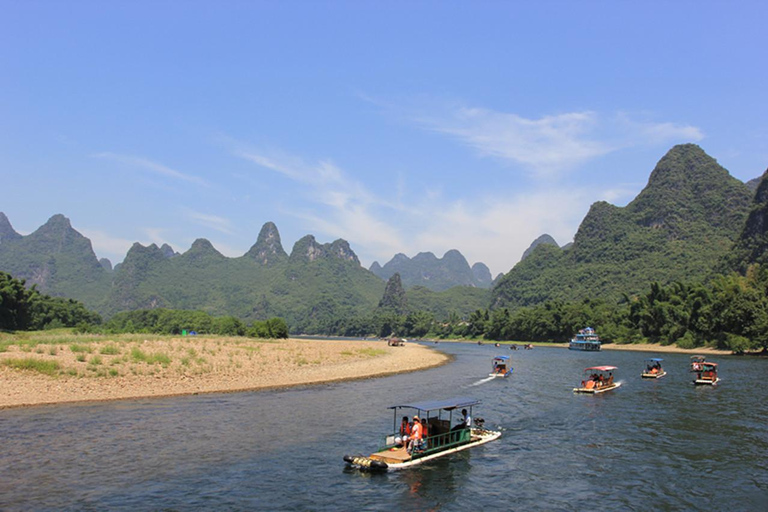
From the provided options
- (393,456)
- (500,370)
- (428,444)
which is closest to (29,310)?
(500,370)

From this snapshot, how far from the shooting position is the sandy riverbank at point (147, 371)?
3922 cm

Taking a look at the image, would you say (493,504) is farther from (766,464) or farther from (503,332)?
(503,332)

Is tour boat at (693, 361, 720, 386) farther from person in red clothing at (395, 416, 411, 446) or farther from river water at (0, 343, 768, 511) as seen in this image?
person in red clothing at (395, 416, 411, 446)

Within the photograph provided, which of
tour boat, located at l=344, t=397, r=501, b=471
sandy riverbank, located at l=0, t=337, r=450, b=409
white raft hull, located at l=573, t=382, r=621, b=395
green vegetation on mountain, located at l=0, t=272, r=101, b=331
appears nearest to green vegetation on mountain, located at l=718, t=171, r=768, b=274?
white raft hull, located at l=573, t=382, r=621, b=395

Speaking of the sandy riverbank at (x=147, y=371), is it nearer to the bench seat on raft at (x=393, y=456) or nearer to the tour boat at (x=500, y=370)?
the tour boat at (x=500, y=370)

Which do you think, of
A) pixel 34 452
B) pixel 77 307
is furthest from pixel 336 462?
pixel 77 307

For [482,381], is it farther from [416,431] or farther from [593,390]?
[416,431]

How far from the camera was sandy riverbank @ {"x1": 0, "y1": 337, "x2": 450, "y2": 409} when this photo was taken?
129 ft

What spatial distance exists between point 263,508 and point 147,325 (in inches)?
6416

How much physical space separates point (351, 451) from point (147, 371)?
96.3ft

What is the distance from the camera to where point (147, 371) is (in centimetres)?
4750

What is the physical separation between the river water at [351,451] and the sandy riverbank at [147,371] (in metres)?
4.11

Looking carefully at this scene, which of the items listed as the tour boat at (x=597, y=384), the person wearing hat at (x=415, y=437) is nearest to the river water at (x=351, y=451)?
the person wearing hat at (x=415, y=437)

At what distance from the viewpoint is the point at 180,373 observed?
4903 cm
